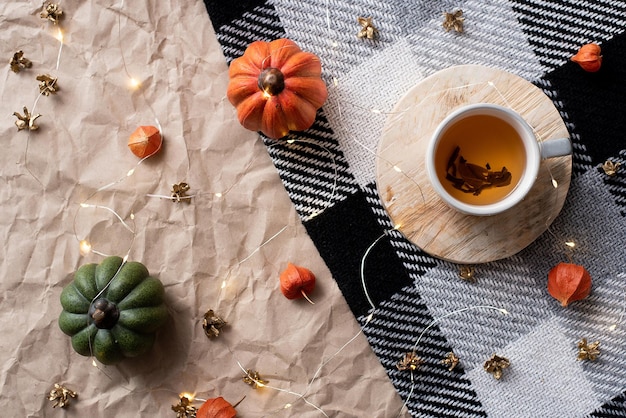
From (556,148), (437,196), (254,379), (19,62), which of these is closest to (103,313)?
(254,379)

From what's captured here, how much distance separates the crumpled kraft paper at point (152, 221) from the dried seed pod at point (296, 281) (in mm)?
28

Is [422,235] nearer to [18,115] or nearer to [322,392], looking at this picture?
[322,392]

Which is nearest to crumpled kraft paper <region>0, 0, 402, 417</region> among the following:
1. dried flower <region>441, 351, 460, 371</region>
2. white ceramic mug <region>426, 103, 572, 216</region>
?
dried flower <region>441, 351, 460, 371</region>

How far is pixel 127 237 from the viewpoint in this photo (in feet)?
4.58

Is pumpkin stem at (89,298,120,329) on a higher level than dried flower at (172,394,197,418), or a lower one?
higher

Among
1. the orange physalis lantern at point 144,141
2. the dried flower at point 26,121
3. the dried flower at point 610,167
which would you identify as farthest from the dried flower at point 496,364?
the dried flower at point 26,121

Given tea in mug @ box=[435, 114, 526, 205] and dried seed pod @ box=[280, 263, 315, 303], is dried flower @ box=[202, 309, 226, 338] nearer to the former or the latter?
dried seed pod @ box=[280, 263, 315, 303]

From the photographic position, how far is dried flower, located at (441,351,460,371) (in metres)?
1.35

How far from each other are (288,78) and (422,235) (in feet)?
1.32

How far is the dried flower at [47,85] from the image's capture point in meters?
1.39

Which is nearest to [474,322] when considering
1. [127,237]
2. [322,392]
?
[322,392]

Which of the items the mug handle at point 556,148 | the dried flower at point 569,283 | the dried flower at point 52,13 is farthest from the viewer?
the dried flower at point 52,13

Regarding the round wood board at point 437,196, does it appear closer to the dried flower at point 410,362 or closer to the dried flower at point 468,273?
the dried flower at point 468,273

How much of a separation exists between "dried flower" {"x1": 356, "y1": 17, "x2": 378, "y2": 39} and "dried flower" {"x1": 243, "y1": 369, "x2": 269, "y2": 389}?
2.45 ft
